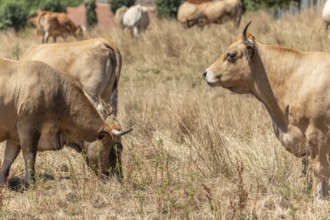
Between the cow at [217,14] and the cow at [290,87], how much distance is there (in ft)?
62.0

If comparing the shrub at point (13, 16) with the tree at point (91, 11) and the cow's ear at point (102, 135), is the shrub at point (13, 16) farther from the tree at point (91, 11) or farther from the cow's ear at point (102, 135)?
the cow's ear at point (102, 135)

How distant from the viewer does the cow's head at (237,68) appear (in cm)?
773

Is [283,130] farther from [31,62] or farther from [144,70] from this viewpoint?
[144,70]

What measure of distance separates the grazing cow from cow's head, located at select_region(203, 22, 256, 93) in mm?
2787

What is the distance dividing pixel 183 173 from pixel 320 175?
1495 millimetres

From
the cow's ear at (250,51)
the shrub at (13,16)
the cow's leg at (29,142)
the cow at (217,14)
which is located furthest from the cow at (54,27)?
the cow's ear at (250,51)

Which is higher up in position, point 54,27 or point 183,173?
point 183,173

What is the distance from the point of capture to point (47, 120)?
794cm

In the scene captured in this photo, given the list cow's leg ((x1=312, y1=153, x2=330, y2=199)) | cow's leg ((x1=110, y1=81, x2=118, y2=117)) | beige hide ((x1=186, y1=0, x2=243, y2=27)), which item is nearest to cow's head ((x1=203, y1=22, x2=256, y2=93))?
cow's leg ((x1=312, y1=153, x2=330, y2=199))

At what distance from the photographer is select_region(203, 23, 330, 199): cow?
7.08m

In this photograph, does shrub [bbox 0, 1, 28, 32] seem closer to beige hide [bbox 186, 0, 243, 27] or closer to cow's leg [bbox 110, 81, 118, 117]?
beige hide [bbox 186, 0, 243, 27]

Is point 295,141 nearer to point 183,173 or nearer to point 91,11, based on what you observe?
point 183,173

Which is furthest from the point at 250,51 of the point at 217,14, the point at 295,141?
the point at 217,14

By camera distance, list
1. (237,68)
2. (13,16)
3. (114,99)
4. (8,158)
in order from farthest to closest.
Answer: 1. (13,16)
2. (114,99)
3. (8,158)
4. (237,68)
